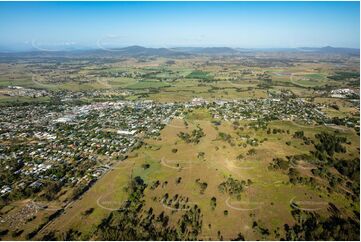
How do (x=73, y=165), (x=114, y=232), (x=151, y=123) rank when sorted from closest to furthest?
(x=114, y=232) < (x=73, y=165) < (x=151, y=123)

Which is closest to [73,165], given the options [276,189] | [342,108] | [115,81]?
[276,189]

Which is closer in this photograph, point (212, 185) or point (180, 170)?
point (212, 185)

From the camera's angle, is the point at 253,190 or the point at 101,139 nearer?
the point at 253,190

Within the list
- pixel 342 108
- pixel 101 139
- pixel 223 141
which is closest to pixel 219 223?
pixel 223 141

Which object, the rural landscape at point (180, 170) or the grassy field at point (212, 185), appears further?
the grassy field at point (212, 185)

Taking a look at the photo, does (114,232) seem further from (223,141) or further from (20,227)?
(223,141)

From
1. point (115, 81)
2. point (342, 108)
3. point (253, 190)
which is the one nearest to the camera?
point (253, 190)

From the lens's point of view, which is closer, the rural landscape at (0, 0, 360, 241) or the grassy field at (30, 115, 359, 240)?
A: the rural landscape at (0, 0, 360, 241)
